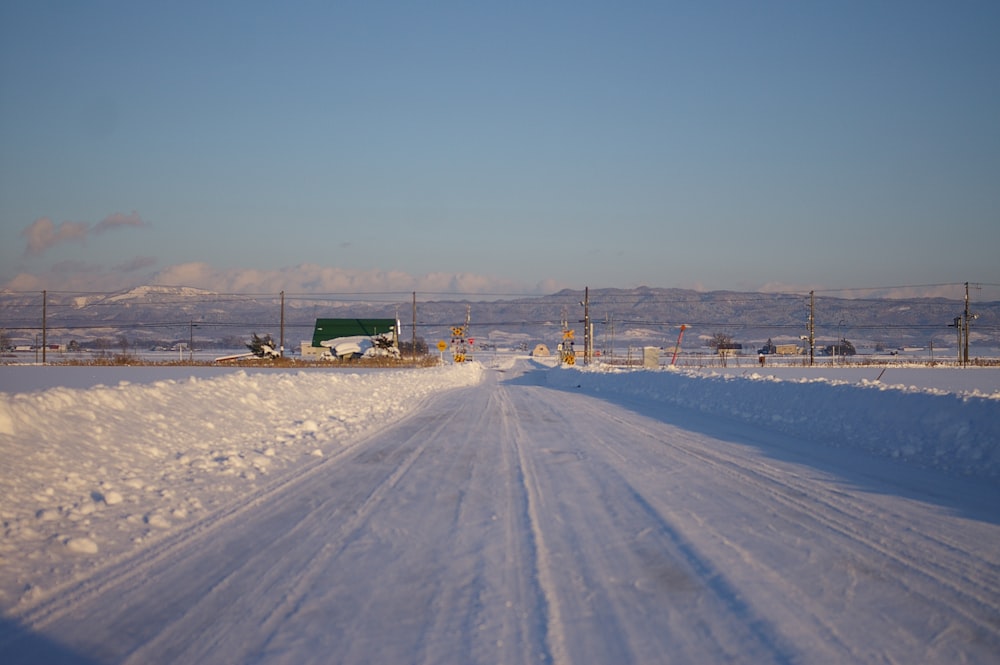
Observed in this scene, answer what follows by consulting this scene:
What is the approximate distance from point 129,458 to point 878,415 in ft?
42.6

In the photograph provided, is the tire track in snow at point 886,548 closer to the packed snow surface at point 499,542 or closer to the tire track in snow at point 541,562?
the packed snow surface at point 499,542

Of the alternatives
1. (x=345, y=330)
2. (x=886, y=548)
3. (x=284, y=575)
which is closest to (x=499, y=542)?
(x=284, y=575)

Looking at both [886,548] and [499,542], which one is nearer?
[886,548]

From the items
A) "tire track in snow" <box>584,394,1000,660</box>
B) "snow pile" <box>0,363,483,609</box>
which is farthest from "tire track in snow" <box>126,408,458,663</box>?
"tire track in snow" <box>584,394,1000,660</box>

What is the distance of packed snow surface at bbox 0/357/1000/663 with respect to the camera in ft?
14.3

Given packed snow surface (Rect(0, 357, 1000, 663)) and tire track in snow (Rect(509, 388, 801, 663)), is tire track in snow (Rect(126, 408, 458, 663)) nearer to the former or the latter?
packed snow surface (Rect(0, 357, 1000, 663))

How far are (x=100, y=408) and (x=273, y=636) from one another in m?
10.8

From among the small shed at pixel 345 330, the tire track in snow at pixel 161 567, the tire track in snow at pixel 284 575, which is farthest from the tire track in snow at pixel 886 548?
the small shed at pixel 345 330

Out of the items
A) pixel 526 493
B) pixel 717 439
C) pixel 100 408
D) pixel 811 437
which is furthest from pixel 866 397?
pixel 100 408

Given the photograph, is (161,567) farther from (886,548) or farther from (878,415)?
(878,415)

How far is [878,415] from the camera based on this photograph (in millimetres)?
13359

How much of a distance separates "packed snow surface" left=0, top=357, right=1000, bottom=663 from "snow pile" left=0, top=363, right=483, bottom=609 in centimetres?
5

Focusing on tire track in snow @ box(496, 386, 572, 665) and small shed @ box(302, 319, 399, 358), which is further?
small shed @ box(302, 319, 399, 358)

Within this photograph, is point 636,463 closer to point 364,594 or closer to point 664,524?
point 664,524
